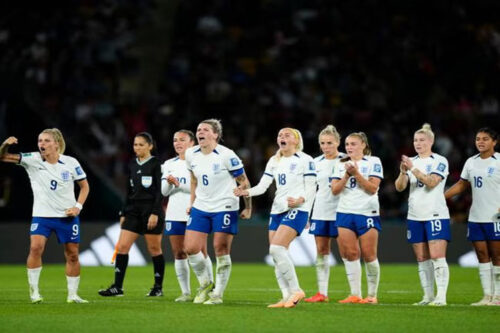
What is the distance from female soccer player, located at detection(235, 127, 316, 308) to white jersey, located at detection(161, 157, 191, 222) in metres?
→ 1.88

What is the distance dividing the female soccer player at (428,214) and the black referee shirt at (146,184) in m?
3.65

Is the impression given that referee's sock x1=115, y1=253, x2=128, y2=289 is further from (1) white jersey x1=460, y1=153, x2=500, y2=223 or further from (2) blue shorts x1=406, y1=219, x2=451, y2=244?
(1) white jersey x1=460, y1=153, x2=500, y2=223

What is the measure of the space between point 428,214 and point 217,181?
2.86 meters

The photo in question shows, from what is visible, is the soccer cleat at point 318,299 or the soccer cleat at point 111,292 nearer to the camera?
the soccer cleat at point 318,299

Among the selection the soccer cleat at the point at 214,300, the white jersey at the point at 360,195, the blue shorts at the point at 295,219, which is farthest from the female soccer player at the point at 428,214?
the soccer cleat at the point at 214,300

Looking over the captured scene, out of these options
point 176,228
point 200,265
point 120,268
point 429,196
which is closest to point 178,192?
point 176,228

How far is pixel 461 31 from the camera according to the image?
96.0ft

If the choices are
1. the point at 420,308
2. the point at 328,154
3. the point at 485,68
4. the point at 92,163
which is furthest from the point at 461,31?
the point at 420,308

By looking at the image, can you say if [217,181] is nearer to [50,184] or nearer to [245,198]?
[245,198]

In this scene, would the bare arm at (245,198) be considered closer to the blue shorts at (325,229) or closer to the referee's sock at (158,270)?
the blue shorts at (325,229)

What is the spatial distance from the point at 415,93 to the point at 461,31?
2.98 metres

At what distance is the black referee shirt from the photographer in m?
15.0

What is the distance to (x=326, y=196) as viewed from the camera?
1437 cm

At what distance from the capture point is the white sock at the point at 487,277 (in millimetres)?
13812
